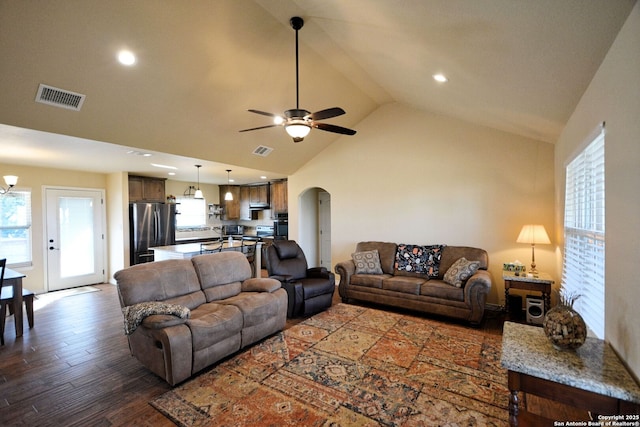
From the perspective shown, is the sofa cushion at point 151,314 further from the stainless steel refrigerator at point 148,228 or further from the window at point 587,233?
the stainless steel refrigerator at point 148,228

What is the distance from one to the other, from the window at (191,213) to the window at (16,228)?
119 inches

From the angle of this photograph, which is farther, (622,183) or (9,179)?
(9,179)

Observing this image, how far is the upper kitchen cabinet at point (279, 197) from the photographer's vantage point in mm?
8086

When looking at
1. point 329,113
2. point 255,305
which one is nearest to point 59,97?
point 329,113

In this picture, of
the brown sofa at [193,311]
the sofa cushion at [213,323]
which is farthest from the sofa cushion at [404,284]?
the sofa cushion at [213,323]

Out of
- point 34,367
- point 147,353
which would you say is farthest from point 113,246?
point 147,353

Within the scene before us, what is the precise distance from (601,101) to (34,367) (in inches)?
211

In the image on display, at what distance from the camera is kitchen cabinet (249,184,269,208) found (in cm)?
853

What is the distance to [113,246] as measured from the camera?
22.1 ft

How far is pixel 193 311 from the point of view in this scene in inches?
128

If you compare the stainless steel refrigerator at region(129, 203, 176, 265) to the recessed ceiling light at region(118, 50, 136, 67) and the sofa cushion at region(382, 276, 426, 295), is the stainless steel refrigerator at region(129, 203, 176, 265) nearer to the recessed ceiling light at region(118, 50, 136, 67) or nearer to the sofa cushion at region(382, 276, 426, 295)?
the recessed ceiling light at region(118, 50, 136, 67)

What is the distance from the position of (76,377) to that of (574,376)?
3893mm

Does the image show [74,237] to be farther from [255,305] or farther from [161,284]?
[255,305]

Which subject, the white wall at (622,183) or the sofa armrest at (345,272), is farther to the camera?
the sofa armrest at (345,272)
